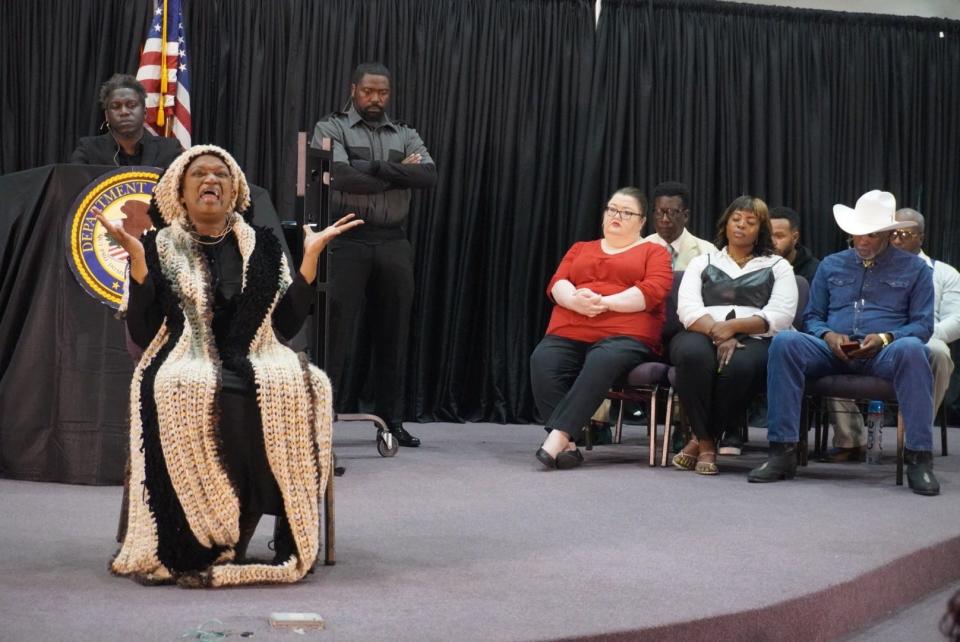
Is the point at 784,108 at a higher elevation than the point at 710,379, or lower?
higher

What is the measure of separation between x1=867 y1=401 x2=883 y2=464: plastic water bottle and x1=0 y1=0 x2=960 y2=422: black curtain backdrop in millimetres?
2231

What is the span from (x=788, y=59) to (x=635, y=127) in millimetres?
1027

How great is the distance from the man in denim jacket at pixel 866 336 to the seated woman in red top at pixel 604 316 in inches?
24.3

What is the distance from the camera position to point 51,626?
2.55 metres

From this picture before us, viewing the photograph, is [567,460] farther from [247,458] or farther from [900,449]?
[247,458]

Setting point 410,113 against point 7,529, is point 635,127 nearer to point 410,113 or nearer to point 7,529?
point 410,113

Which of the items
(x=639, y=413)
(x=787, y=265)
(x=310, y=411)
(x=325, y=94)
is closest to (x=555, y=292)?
(x=787, y=265)

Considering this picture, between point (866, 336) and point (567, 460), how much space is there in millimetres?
1279

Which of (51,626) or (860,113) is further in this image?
(860,113)

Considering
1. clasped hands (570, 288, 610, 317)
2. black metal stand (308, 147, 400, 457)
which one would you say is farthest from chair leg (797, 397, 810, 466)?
black metal stand (308, 147, 400, 457)

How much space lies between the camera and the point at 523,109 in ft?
24.6

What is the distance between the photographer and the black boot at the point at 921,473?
16.1ft

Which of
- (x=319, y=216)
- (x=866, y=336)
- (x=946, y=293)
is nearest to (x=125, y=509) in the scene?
(x=319, y=216)

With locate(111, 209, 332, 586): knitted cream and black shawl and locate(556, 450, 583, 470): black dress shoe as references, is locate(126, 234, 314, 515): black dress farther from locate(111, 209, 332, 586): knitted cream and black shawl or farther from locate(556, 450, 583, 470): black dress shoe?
locate(556, 450, 583, 470): black dress shoe
